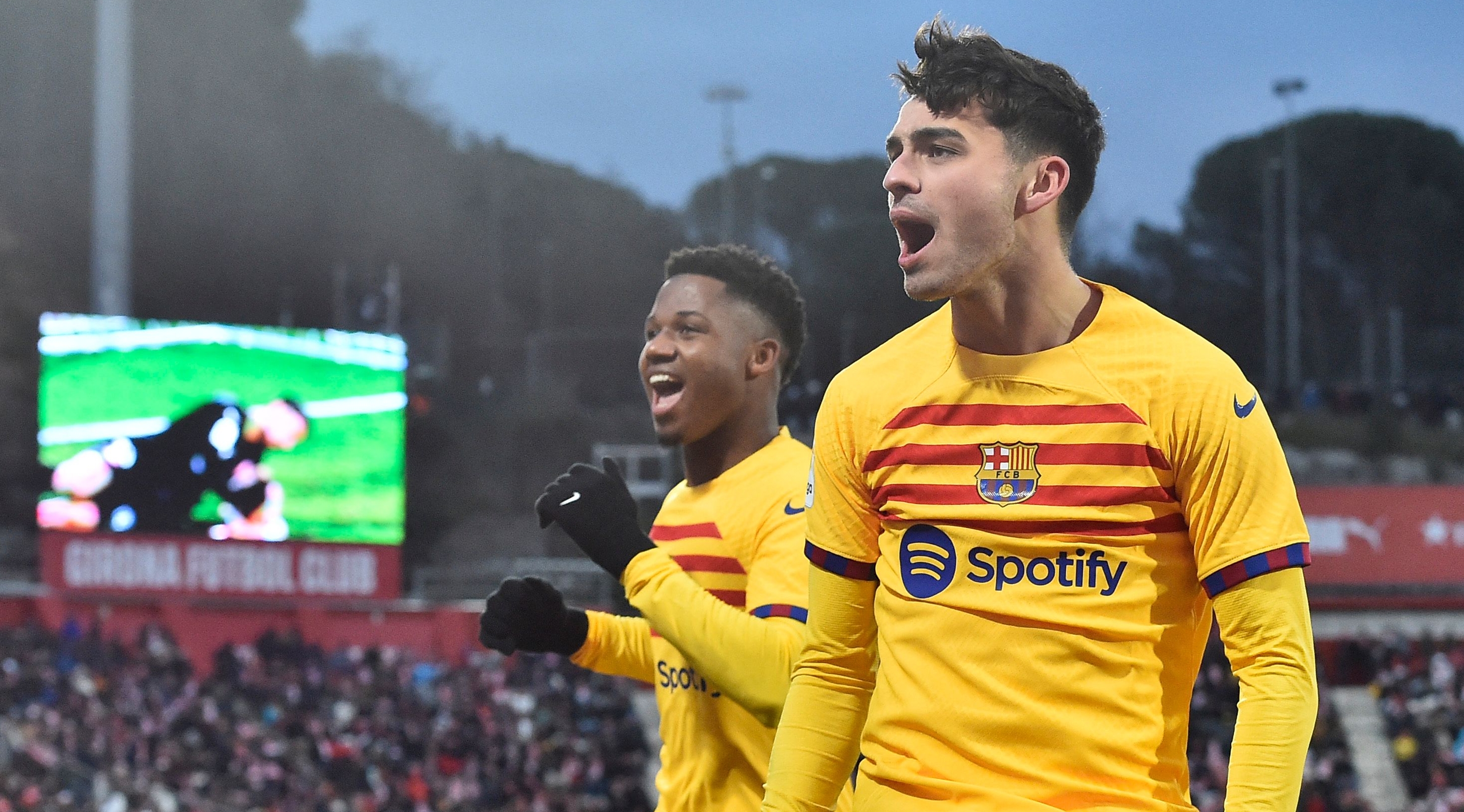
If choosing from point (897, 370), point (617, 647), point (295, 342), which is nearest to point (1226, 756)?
point (295, 342)

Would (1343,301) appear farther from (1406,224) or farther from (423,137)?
(423,137)

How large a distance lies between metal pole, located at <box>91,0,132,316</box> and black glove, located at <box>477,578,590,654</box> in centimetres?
1774

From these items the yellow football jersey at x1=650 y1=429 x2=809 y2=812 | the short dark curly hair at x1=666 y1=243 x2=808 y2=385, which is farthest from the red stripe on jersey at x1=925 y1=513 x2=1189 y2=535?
the short dark curly hair at x1=666 y1=243 x2=808 y2=385

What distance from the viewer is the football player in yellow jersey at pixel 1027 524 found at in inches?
78.8

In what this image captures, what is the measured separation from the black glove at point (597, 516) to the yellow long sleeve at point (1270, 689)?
55.2 inches

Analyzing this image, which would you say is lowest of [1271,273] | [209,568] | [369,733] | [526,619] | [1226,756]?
[1226,756]

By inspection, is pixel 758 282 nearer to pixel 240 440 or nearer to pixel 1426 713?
pixel 1426 713

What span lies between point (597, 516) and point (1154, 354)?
136 cm

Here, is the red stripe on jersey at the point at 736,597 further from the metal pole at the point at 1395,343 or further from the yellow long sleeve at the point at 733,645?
the metal pole at the point at 1395,343

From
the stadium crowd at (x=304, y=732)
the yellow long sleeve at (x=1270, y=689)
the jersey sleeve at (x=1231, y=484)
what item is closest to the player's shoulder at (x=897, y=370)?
the jersey sleeve at (x=1231, y=484)

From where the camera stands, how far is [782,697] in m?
2.91

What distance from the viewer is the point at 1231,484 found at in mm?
1986

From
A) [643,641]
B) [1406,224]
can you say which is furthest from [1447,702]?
[1406,224]

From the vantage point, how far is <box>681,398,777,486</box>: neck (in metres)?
3.65
